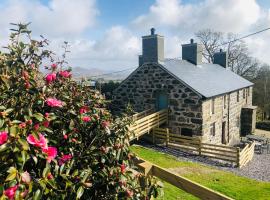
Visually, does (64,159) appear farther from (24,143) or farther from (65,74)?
(65,74)

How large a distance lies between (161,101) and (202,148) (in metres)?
4.94

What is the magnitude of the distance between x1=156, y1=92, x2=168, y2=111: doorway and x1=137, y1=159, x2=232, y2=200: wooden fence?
16.3 metres

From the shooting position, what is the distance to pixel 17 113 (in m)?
2.65

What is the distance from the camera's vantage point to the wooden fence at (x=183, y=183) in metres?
3.44

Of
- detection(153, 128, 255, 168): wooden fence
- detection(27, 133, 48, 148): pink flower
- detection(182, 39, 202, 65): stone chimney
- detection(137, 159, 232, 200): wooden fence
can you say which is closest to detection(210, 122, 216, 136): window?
detection(153, 128, 255, 168): wooden fence

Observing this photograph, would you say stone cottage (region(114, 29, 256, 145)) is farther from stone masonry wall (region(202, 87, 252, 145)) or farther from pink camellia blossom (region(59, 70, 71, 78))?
pink camellia blossom (region(59, 70, 71, 78))

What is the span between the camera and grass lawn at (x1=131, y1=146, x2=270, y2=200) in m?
10.2

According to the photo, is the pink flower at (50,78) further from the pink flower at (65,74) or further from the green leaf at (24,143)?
the green leaf at (24,143)

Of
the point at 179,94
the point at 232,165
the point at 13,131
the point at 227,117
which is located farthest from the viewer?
the point at 227,117

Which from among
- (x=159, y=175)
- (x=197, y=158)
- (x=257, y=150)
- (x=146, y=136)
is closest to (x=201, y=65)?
(x=257, y=150)

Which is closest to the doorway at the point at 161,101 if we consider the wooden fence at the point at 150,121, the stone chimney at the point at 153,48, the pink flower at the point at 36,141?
the wooden fence at the point at 150,121

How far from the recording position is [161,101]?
66.8 feet

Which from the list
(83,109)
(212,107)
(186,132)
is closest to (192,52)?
(212,107)

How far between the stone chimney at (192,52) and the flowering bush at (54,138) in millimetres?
22961
